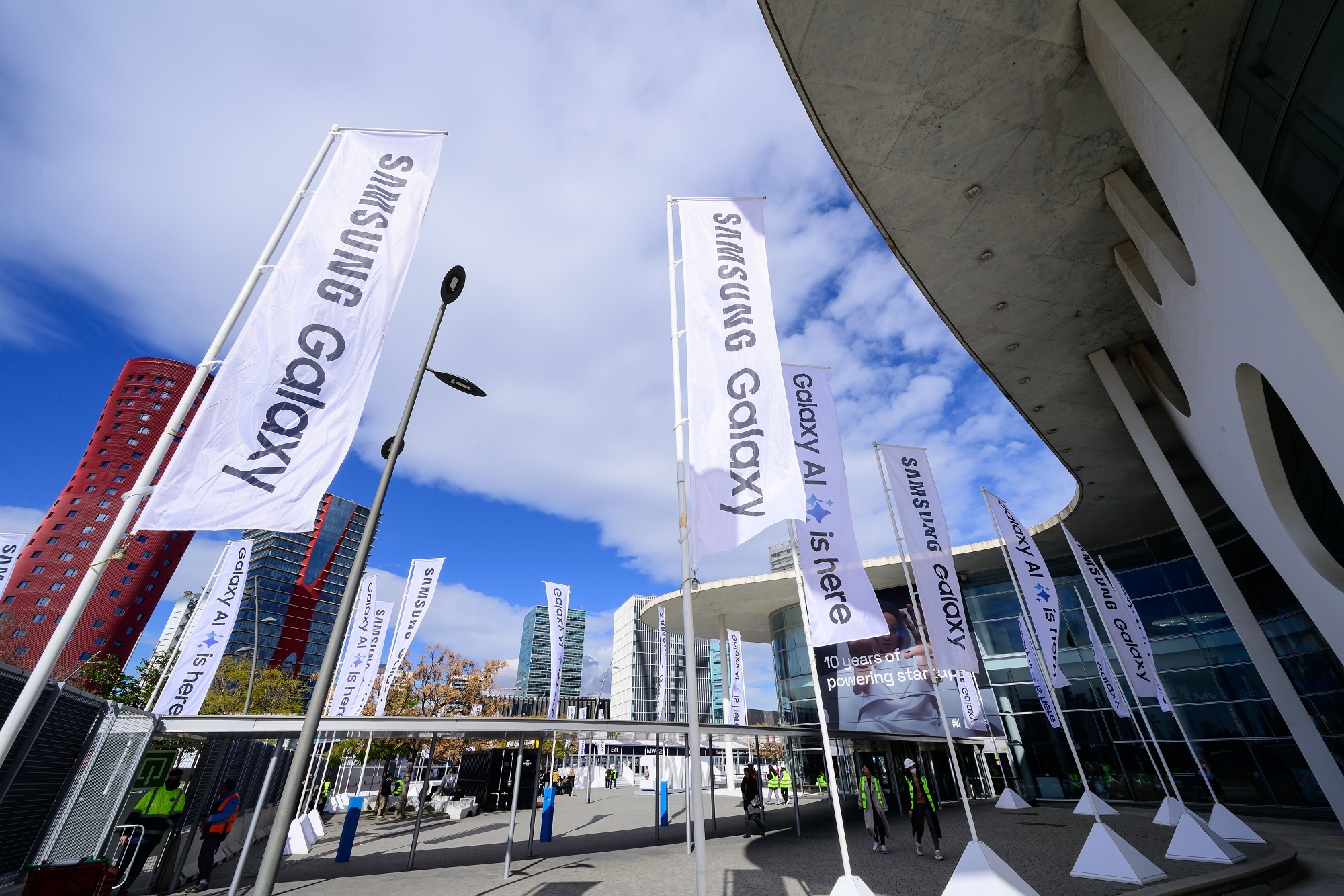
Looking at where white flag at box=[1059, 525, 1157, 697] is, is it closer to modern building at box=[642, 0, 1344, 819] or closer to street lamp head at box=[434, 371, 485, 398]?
modern building at box=[642, 0, 1344, 819]

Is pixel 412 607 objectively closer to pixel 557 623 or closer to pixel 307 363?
pixel 557 623

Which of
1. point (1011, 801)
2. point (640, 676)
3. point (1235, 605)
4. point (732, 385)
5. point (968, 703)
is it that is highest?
point (640, 676)

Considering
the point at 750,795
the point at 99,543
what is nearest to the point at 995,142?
the point at 750,795

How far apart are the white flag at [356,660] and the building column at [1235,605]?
2427 cm

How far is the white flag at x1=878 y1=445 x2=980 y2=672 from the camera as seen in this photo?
33.1ft

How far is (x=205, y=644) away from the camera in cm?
1554

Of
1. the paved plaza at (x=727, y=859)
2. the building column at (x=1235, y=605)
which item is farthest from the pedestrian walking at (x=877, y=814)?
the building column at (x=1235, y=605)

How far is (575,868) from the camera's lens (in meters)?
11.6

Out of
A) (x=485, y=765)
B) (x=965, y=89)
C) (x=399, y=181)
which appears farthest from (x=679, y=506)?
(x=485, y=765)

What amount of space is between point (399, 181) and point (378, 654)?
1892 centimetres

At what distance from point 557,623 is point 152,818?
10.8 metres

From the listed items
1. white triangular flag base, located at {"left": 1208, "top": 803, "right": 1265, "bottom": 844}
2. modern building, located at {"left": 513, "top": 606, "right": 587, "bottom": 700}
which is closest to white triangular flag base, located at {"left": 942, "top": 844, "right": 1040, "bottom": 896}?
white triangular flag base, located at {"left": 1208, "top": 803, "right": 1265, "bottom": 844}

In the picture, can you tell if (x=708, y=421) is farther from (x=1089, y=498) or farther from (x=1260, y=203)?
(x=1089, y=498)

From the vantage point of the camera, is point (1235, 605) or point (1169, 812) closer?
point (1235, 605)
